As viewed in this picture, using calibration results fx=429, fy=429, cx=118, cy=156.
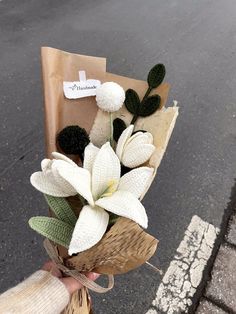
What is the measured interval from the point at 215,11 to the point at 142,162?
3.85 meters

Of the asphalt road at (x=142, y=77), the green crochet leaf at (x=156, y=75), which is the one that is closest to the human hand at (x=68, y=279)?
the green crochet leaf at (x=156, y=75)

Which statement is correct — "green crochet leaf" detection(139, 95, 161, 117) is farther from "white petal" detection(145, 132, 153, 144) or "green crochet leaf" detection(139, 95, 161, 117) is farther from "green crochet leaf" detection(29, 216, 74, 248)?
"green crochet leaf" detection(29, 216, 74, 248)

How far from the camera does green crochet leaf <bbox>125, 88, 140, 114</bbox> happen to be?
3.59 ft

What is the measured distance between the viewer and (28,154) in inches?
102

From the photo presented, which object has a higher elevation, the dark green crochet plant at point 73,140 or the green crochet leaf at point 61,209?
the dark green crochet plant at point 73,140

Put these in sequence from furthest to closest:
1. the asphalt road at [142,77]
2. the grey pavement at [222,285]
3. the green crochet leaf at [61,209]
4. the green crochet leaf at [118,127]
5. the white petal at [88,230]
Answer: the asphalt road at [142,77] → the grey pavement at [222,285] → the green crochet leaf at [118,127] → the green crochet leaf at [61,209] → the white petal at [88,230]

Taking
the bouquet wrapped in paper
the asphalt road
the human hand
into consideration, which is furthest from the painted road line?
the human hand

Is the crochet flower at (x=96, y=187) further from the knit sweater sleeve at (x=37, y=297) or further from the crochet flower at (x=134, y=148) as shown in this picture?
the knit sweater sleeve at (x=37, y=297)

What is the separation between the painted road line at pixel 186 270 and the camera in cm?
204

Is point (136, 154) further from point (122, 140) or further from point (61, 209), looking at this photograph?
point (61, 209)

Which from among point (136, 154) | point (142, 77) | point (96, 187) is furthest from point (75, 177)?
point (142, 77)

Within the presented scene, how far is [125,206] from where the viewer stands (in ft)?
2.88

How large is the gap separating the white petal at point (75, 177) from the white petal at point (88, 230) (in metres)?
0.03

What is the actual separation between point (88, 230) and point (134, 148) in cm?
24
